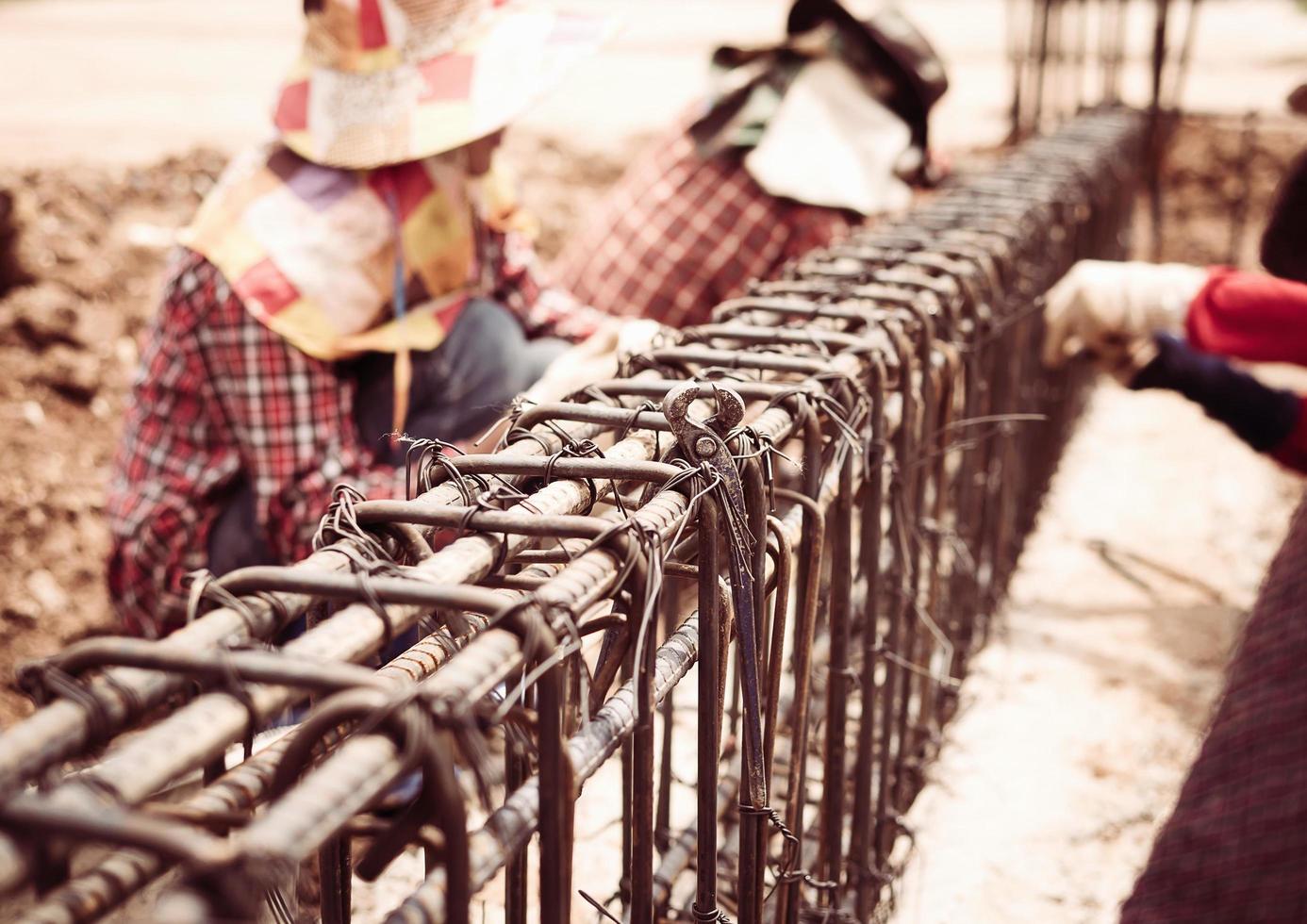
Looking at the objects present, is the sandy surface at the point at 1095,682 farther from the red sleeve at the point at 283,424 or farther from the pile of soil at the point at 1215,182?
the pile of soil at the point at 1215,182

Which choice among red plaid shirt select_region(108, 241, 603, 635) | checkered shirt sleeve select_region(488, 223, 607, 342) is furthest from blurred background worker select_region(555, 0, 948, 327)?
red plaid shirt select_region(108, 241, 603, 635)

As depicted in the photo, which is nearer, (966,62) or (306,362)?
(306,362)

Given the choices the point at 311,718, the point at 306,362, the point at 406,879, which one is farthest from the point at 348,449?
the point at 311,718

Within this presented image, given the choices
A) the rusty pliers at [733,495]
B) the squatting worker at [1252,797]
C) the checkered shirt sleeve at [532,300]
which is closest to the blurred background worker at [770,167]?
the checkered shirt sleeve at [532,300]

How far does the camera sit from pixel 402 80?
2.60m

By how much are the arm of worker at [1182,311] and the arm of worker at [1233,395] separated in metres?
0.04

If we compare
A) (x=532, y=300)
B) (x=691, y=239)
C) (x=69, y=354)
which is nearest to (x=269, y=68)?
(x=69, y=354)

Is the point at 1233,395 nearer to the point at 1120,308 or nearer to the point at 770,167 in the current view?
the point at 1120,308

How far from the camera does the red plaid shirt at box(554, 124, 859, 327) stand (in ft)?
11.8

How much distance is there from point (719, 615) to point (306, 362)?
4.83ft

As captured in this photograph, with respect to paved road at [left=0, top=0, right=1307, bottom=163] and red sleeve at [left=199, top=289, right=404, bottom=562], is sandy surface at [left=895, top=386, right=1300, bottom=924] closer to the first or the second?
red sleeve at [left=199, top=289, right=404, bottom=562]

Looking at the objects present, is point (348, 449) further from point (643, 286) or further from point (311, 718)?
point (311, 718)

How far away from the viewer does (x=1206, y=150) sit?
26.4 feet

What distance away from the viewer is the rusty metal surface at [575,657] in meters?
0.87
